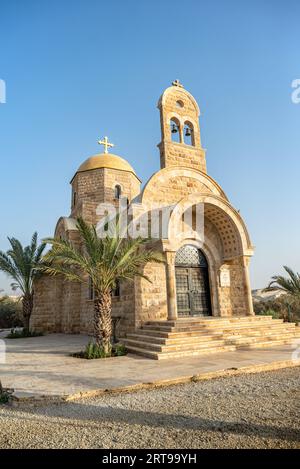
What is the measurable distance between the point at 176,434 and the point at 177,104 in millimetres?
13632

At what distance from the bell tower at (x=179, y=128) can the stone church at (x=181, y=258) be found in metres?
0.04

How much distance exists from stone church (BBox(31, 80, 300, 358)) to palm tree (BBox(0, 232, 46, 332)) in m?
1.96

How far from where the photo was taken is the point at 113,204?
1792 centimetres

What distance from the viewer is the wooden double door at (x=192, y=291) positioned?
460 inches

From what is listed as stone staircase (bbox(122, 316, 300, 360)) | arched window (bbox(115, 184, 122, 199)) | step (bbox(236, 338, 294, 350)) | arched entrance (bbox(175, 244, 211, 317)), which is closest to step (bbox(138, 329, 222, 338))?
stone staircase (bbox(122, 316, 300, 360))

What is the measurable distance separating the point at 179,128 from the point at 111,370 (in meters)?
11.1

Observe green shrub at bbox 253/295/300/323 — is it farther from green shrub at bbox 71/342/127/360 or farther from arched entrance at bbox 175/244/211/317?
green shrub at bbox 71/342/127/360

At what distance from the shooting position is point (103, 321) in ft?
26.8

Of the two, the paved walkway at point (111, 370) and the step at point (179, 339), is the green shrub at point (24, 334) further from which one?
the step at point (179, 339)

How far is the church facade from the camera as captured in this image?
409 inches

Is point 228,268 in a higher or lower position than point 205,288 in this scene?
higher

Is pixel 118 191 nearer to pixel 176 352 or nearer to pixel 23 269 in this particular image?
pixel 23 269
